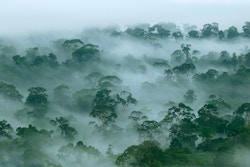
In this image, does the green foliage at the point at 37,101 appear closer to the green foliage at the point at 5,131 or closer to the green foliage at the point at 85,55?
the green foliage at the point at 5,131

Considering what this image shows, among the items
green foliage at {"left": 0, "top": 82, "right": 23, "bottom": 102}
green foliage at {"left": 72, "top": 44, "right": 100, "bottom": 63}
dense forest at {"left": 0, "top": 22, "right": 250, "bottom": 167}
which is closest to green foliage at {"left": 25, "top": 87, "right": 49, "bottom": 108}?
dense forest at {"left": 0, "top": 22, "right": 250, "bottom": 167}

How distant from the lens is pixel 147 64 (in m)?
67.8

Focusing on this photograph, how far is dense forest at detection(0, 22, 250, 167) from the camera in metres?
35.0

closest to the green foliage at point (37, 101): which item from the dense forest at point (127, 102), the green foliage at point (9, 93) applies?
the dense forest at point (127, 102)

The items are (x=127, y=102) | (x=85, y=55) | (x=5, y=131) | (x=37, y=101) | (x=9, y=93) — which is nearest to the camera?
(x=5, y=131)

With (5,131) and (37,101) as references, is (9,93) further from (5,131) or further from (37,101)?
(5,131)

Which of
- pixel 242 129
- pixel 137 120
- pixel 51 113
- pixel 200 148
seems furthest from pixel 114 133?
pixel 242 129

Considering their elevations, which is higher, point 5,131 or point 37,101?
point 37,101

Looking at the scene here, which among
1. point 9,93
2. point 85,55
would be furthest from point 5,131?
point 85,55

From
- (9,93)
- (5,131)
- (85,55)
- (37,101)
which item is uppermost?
(85,55)

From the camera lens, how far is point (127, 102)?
165ft

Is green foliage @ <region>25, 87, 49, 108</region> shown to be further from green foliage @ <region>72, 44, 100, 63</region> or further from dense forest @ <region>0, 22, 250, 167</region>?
green foliage @ <region>72, 44, 100, 63</region>

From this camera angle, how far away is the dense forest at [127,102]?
35.0 m

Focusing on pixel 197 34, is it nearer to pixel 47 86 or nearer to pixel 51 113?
pixel 47 86
